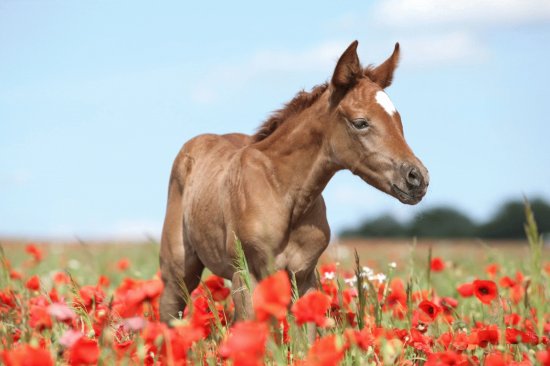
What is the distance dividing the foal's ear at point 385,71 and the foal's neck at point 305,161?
13.0 inches

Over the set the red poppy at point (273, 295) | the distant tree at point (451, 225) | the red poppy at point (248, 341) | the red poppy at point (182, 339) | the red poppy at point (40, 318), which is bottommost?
the distant tree at point (451, 225)

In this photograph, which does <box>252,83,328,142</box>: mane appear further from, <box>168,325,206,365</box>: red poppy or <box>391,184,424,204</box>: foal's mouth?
<box>168,325,206,365</box>: red poppy

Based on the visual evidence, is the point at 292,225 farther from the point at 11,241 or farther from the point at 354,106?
the point at 11,241

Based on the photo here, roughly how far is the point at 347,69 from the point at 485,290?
1.49m

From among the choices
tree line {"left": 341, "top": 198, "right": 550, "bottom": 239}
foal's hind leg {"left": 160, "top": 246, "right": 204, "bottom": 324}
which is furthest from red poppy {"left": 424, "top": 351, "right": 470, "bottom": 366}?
tree line {"left": 341, "top": 198, "right": 550, "bottom": 239}

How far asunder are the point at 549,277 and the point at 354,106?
4.30 metres

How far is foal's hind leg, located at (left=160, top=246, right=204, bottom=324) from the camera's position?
20.0 feet

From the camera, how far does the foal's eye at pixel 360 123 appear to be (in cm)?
454

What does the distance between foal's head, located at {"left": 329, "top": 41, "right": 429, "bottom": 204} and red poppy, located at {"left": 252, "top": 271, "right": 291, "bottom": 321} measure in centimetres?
217

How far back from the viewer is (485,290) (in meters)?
4.23

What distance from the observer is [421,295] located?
512 cm

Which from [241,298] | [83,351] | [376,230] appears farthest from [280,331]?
[376,230]

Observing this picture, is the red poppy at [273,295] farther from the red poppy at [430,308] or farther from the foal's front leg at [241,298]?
the foal's front leg at [241,298]

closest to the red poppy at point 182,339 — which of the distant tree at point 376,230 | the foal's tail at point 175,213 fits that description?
the foal's tail at point 175,213
